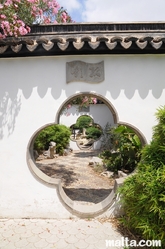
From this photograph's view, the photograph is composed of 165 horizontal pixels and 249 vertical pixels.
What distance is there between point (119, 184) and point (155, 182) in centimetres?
101

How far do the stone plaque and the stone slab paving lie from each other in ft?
9.40

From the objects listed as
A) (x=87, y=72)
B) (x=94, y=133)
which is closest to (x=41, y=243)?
(x=87, y=72)

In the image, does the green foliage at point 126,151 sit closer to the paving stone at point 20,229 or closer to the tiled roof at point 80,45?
the tiled roof at point 80,45

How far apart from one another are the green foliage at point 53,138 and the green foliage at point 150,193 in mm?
9512

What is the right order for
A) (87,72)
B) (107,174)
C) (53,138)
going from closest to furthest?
(87,72)
(107,174)
(53,138)

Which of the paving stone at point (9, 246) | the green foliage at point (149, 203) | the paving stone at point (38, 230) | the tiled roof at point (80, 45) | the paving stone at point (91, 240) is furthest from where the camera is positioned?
the paving stone at point (38, 230)

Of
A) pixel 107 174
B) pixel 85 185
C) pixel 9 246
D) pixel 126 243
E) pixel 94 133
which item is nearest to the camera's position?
pixel 9 246

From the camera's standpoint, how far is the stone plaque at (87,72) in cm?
358

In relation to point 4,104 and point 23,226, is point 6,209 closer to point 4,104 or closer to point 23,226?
point 23,226

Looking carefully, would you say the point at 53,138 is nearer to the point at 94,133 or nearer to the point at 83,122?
the point at 94,133

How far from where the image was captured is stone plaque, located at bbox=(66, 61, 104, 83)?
11.8 feet

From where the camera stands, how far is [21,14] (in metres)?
3.51

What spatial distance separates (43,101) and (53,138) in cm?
927

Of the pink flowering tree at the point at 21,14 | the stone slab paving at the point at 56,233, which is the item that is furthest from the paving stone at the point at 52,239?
the pink flowering tree at the point at 21,14
